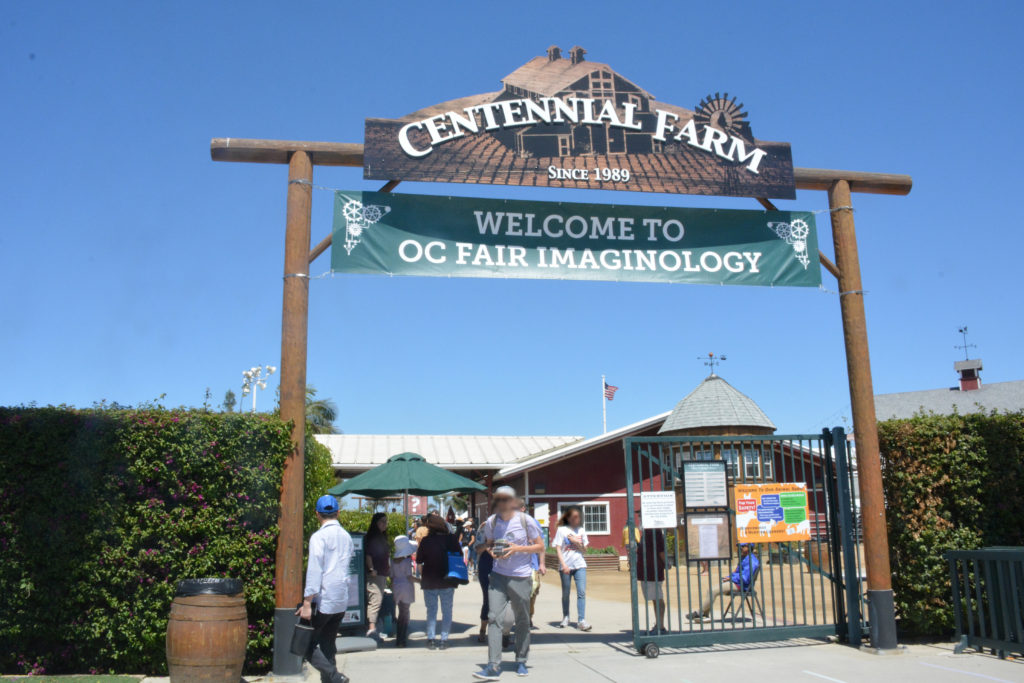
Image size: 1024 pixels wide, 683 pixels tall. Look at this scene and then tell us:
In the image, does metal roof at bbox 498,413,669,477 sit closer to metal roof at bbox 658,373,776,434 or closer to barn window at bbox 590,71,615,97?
metal roof at bbox 658,373,776,434

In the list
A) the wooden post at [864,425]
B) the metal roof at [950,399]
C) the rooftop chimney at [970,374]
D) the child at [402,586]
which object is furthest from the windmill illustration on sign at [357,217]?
the rooftop chimney at [970,374]

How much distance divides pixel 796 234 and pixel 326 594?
667 centimetres

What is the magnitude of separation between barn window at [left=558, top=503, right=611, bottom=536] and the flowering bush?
A: 68.7 feet

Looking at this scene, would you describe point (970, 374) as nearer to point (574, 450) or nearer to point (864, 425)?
point (574, 450)

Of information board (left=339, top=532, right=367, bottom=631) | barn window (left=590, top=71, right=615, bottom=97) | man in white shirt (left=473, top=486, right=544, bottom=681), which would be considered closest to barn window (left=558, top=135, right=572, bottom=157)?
barn window (left=590, top=71, right=615, bottom=97)

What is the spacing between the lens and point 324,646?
22.3 ft

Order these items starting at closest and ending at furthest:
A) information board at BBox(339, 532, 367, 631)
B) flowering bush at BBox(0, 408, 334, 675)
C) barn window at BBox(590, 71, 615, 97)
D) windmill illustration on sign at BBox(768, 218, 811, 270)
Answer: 1. flowering bush at BBox(0, 408, 334, 675)
2. barn window at BBox(590, 71, 615, 97)
3. windmill illustration on sign at BBox(768, 218, 811, 270)
4. information board at BBox(339, 532, 367, 631)

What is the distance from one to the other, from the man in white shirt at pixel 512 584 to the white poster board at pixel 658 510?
1.52 metres

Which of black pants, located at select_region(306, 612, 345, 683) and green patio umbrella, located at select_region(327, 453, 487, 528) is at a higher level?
green patio umbrella, located at select_region(327, 453, 487, 528)

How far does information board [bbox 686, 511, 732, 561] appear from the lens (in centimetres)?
894

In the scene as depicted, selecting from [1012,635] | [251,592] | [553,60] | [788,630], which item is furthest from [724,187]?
[251,592]

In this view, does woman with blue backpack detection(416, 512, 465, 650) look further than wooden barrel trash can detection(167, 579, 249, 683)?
Yes

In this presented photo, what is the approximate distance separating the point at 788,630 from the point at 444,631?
12.7ft

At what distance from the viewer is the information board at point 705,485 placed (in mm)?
9000
